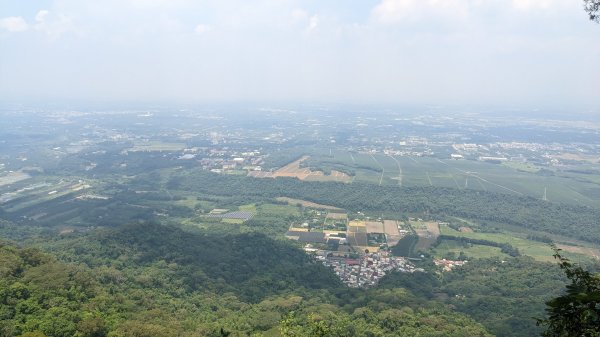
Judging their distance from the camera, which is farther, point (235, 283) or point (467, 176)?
point (467, 176)

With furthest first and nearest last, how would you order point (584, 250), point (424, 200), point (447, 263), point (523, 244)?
point (424, 200) < point (523, 244) < point (584, 250) < point (447, 263)

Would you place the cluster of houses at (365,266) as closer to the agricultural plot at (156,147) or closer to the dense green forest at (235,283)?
the dense green forest at (235,283)

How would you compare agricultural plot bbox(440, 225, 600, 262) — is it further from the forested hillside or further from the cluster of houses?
the cluster of houses

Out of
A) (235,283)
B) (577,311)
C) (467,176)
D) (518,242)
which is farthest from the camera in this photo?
→ (467,176)

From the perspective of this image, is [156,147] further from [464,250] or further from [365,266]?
[464,250]

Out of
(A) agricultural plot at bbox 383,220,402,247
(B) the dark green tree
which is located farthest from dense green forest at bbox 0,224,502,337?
(A) agricultural plot at bbox 383,220,402,247

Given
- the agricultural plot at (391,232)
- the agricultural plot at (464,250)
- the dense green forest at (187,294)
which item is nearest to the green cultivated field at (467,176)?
the agricultural plot at (391,232)

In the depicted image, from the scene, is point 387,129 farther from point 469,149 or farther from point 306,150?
point 306,150

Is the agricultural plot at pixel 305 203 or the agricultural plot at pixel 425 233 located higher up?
the agricultural plot at pixel 305 203

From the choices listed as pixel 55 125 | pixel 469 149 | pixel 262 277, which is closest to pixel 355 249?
pixel 262 277

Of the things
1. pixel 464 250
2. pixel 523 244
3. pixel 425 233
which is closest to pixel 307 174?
pixel 425 233
